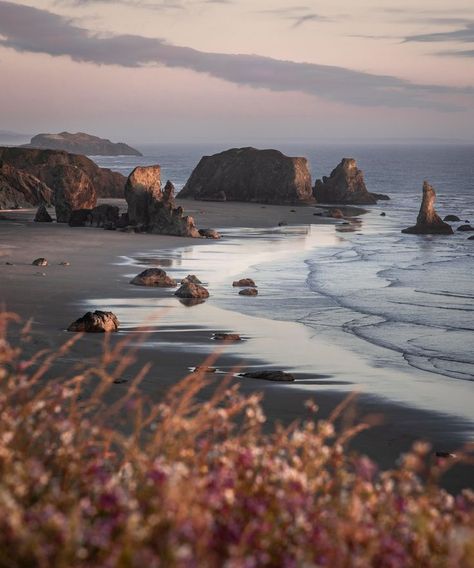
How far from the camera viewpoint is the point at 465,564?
5207 millimetres

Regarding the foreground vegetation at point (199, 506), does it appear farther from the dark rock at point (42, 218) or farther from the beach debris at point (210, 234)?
the dark rock at point (42, 218)

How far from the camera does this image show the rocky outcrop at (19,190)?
74.5 m

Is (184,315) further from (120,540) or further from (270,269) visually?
(120,540)

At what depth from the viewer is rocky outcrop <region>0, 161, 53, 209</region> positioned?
74500 millimetres

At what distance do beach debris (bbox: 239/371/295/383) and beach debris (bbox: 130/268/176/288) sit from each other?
579 inches

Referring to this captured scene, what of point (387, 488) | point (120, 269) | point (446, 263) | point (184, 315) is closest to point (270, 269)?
point (120, 269)

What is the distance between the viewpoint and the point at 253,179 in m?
111

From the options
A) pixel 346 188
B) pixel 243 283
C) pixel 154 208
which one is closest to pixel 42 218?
pixel 154 208

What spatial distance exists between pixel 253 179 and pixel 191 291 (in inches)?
3128

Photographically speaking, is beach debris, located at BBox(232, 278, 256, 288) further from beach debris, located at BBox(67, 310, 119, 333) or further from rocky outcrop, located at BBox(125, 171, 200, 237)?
rocky outcrop, located at BBox(125, 171, 200, 237)

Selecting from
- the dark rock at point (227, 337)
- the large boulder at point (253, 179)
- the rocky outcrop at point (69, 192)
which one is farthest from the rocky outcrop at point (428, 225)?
the dark rock at point (227, 337)

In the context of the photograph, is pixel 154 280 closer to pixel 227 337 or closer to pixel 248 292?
pixel 248 292

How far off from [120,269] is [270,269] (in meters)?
6.41

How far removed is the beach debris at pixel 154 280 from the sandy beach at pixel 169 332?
20.6 inches
